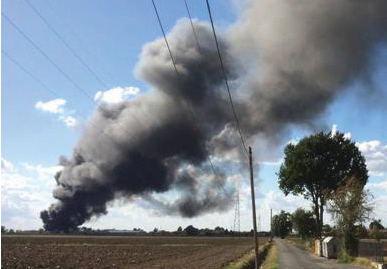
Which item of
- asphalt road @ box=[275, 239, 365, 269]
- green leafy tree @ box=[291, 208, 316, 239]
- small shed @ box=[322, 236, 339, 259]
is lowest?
asphalt road @ box=[275, 239, 365, 269]

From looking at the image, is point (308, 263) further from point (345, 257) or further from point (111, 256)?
point (111, 256)

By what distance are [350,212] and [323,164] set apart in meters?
21.9

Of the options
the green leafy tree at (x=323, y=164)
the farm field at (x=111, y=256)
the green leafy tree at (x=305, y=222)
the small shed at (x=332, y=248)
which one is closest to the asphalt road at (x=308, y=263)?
the small shed at (x=332, y=248)

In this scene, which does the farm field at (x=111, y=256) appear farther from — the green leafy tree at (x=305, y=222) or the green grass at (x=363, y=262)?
the green leafy tree at (x=305, y=222)

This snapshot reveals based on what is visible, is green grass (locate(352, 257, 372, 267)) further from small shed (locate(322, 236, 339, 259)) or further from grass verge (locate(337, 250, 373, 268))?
small shed (locate(322, 236, 339, 259))

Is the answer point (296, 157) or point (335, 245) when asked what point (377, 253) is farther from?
point (296, 157)

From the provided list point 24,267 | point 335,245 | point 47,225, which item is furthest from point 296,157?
point 47,225

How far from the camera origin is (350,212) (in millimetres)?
49375

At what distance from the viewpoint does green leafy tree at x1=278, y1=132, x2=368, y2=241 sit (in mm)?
70750

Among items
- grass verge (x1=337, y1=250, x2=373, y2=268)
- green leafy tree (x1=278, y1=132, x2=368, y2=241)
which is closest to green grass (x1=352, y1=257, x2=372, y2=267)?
grass verge (x1=337, y1=250, x2=373, y2=268)

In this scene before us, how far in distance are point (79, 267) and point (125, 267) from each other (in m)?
3.66

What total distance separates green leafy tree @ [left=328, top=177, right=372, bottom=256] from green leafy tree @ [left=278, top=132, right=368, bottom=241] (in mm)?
17697

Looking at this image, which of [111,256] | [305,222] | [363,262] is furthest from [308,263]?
[305,222]

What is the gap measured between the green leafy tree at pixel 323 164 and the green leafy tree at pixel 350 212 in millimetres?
17697
